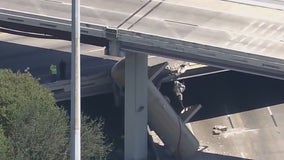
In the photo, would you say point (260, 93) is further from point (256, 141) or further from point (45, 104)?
point (45, 104)

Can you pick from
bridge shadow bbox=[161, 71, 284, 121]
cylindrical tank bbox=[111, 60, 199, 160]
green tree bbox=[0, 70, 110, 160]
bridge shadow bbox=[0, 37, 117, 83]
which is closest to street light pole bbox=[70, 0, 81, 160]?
green tree bbox=[0, 70, 110, 160]

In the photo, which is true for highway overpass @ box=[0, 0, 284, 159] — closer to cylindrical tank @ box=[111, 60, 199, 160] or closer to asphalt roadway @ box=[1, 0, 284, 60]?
asphalt roadway @ box=[1, 0, 284, 60]

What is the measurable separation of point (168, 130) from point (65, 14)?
26.3ft

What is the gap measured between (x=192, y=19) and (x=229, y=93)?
10.9 metres

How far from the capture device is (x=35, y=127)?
51.8 meters

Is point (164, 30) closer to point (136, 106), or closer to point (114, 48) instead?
→ point (114, 48)

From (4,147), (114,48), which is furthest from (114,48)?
(4,147)

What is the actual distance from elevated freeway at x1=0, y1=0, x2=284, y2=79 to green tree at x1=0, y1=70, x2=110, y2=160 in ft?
14.8

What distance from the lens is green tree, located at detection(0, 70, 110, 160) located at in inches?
2031

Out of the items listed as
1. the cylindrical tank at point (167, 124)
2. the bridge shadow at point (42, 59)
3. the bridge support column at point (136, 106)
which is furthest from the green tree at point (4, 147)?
the bridge shadow at point (42, 59)

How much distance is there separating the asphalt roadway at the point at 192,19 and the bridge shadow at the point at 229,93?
7.52 meters

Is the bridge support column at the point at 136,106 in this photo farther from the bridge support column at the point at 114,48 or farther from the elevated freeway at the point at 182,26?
the elevated freeway at the point at 182,26

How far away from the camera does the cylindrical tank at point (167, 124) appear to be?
60031 mm

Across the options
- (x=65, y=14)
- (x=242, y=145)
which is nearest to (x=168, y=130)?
(x=242, y=145)
